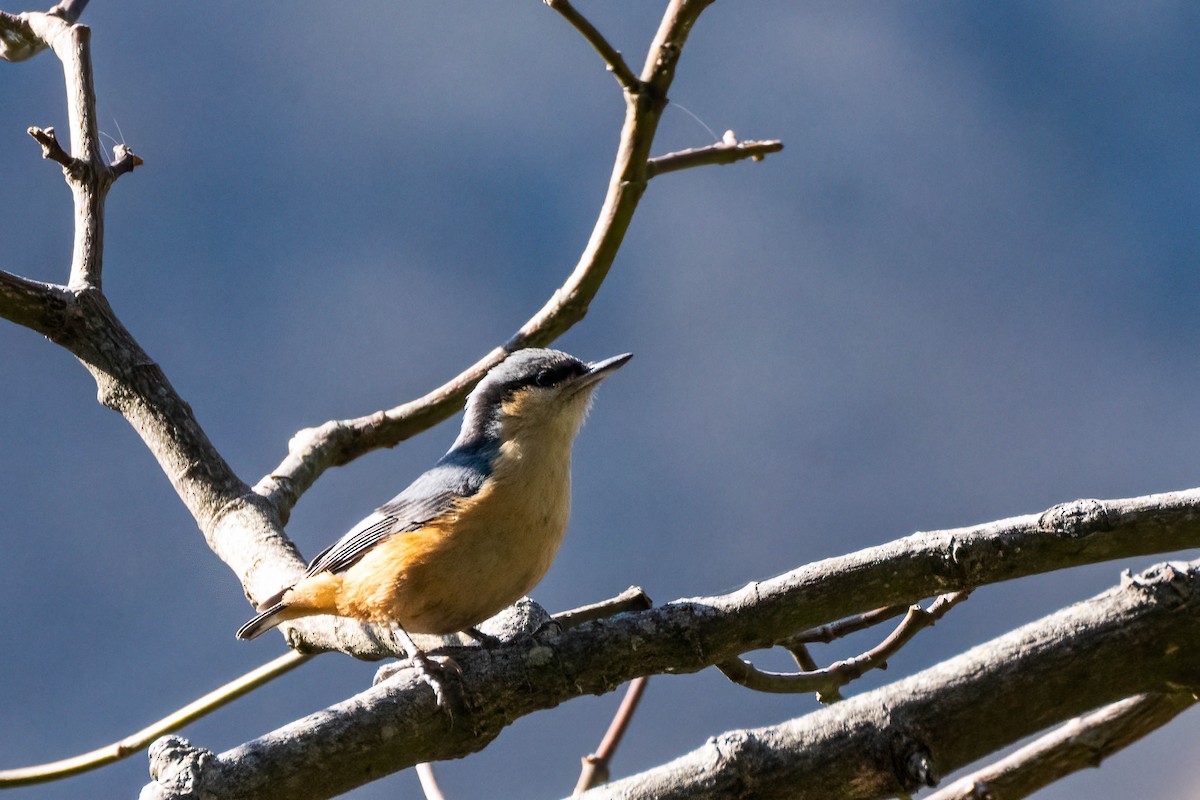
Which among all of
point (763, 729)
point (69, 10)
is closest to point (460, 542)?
point (763, 729)

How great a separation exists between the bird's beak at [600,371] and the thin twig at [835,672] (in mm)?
908

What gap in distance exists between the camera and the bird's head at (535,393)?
9.64 ft

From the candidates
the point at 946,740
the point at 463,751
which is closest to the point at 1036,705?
the point at 946,740

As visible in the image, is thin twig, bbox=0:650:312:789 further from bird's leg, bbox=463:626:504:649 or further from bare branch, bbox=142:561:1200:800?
bare branch, bbox=142:561:1200:800

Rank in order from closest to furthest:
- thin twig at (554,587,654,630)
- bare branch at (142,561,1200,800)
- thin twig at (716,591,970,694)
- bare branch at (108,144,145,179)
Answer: bare branch at (142,561,1200,800)
thin twig at (554,587,654,630)
thin twig at (716,591,970,694)
bare branch at (108,144,145,179)

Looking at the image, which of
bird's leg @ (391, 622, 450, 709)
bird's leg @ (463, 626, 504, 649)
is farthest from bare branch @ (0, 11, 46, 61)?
bird's leg @ (391, 622, 450, 709)

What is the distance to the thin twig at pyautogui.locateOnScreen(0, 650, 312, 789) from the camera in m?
2.79

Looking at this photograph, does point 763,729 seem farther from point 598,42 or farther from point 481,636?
point 598,42

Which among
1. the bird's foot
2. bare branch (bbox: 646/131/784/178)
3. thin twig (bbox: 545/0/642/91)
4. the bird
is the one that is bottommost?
the bird's foot

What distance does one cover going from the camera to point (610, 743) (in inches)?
107

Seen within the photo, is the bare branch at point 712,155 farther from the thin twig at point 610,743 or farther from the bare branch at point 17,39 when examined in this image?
the bare branch at point 17,39

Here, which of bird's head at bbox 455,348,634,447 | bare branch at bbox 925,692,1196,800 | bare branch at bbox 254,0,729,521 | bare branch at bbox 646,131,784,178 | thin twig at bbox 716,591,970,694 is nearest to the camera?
bare branch at bbox 925,692,1196,800

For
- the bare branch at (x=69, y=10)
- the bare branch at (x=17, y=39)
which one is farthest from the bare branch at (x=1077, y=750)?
the bare branch at (x=17, y=39)

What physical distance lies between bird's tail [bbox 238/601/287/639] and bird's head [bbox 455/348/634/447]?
665 mm
